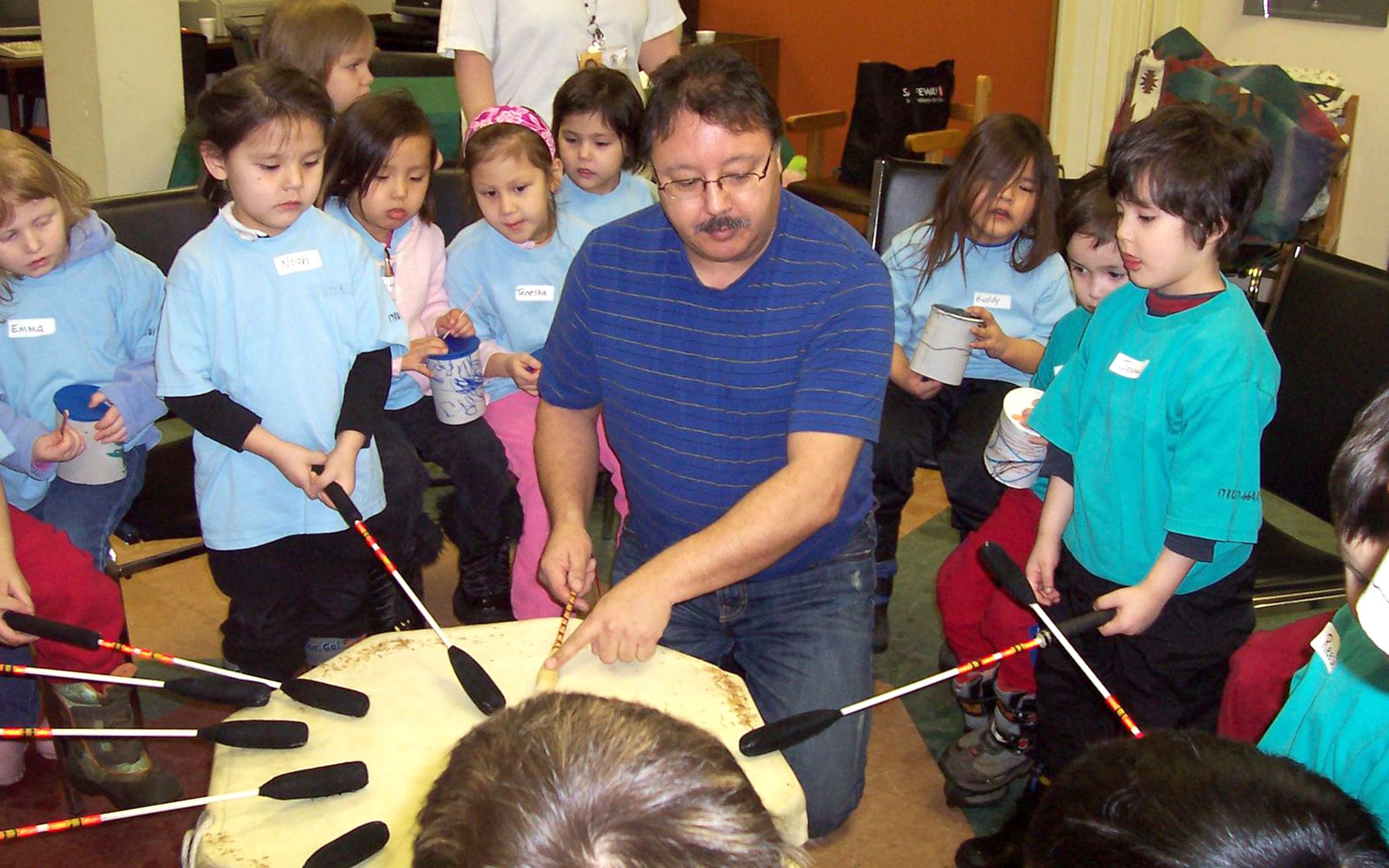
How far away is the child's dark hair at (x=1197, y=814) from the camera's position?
0.84 metres

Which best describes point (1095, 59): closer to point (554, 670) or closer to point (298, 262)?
point (298, 262)

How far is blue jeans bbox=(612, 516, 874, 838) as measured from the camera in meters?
1.84

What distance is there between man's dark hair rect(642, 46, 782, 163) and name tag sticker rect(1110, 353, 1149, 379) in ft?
2.14

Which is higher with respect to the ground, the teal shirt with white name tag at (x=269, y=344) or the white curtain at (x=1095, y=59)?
the white curtain at (x=1095, y=59)

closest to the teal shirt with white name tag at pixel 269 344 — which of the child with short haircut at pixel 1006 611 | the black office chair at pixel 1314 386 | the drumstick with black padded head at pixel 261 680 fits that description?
the drumstick with black padded head at pixel 261 680

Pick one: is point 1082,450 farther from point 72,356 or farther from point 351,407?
point 72,356

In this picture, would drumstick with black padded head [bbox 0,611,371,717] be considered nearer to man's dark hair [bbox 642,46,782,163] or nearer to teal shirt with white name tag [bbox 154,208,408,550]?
teal shirt with white name tag [bbox 154,208,408,550]

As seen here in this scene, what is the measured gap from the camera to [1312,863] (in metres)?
0.84

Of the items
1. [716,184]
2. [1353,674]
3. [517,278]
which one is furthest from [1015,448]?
[517,278]

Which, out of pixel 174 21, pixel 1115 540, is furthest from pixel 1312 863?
pixel 174 21

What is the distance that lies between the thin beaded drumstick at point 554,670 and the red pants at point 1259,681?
1.06 metres

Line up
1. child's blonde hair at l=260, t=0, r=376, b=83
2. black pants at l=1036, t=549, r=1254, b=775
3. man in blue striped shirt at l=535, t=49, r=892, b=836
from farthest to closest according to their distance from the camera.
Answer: child's blonde hair at l=260, t=0, r=376, b=83 < black pants at l=1036, t=549, r=1254, b=775 < man in blue striped shirt at l=535, t=49, r=892, b=836

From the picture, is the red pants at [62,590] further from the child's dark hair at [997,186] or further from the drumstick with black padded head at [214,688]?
the child's dark hair at [997,186]

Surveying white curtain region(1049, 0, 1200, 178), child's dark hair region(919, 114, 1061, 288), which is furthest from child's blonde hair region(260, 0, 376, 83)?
white curtain region(1049, 0, 1200, 178)
